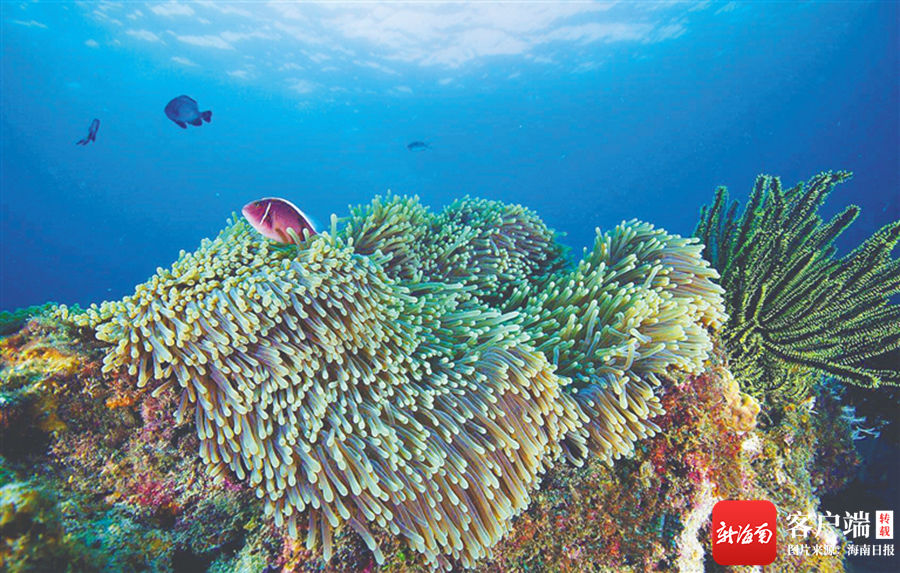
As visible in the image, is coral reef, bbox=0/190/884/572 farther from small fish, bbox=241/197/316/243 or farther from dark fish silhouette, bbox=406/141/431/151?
dark fish silhouette, bbox=406/141/431/151

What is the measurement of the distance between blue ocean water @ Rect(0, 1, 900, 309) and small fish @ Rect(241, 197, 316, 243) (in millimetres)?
30201

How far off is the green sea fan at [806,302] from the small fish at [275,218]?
3594mm

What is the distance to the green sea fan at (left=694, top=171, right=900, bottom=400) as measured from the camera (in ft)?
11.8

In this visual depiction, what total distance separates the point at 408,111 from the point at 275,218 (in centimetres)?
5540

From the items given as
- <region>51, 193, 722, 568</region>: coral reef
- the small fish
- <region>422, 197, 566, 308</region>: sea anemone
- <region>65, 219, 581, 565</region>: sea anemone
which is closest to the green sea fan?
<region>51, 193, 722, 568</region>: coral reef

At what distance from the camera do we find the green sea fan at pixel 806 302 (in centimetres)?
360

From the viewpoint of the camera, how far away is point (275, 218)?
2.62 metres

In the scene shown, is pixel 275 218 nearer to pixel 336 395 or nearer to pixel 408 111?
pixel 336 395

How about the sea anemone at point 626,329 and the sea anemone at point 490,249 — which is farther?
the sea anemone at point 490,249

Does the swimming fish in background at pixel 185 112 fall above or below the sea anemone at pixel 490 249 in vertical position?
above

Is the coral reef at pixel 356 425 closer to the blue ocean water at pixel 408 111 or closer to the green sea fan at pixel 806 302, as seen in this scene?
the green sea fan at pixel 806 302

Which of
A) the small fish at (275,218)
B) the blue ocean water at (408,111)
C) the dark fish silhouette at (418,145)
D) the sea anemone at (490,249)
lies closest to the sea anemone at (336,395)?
the small fish at (275,218)

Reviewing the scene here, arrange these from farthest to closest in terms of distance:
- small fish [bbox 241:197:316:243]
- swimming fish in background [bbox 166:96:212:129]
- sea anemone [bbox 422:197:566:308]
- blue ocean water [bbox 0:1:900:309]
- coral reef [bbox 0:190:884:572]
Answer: blue ocean water [bbox 0:1:900:309] → swimming fish in background [bbox 166:96:212:129] → sea anemone [bbox 422:197:566:308] → small fish [bbox 241:197:316:243] → coral reef [bbox 0:190:884:572]

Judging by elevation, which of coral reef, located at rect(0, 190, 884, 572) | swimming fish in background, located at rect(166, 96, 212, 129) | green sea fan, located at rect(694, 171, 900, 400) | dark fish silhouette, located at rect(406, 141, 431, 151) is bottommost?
coral reef, located at rect(0, 190, 884, 572)
